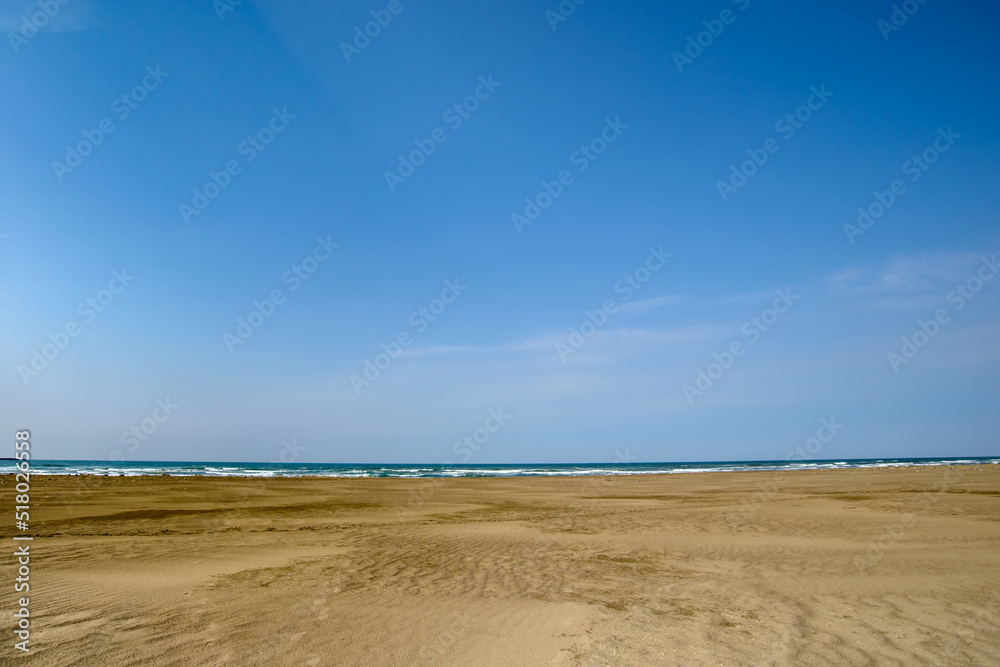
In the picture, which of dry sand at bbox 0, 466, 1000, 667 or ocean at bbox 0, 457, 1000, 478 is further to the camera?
ocean at bbox 0, 457, 1000, 478

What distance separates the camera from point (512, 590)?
848 cm

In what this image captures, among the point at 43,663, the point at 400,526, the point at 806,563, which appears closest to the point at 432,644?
the point at 43,663

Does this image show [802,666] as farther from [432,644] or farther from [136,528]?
[136,528]

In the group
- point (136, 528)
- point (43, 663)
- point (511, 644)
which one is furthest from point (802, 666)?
point (136, 528)

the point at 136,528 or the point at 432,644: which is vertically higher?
the point at 136,528

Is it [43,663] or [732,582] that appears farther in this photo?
[732,582]

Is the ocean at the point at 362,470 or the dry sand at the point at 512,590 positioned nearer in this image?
the dry sand at the point at 512,590

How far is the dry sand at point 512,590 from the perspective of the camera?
5.88 metres

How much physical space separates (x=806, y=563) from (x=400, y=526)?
1060cm

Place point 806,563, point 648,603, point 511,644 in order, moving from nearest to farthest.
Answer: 1. point 511,644
2. point 648,603
3. point 806,563

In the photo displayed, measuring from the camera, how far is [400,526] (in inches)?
600

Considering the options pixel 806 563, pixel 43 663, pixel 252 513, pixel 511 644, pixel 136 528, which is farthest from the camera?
pixel 252 513

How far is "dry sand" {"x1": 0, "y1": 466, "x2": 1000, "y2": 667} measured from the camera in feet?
19.3

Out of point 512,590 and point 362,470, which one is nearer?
point 512,590
